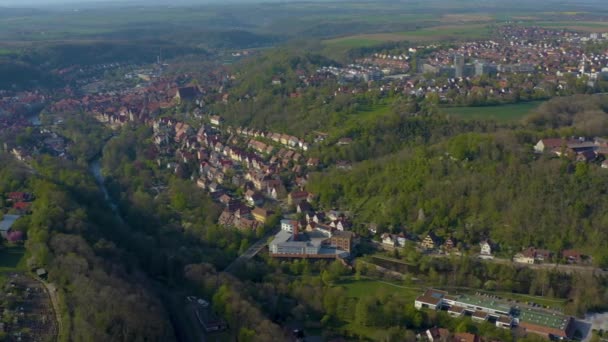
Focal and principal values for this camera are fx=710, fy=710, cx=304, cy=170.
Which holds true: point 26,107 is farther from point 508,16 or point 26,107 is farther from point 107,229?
point 508,16

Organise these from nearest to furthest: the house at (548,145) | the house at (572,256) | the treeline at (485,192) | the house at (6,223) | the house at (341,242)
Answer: the house at (6,223)
the house at (572,256)
the treeline at (485,192)
the house at (341,242)
the house at (548,145)

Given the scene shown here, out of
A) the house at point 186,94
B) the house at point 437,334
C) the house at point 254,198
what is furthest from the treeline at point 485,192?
the house at point 186,94

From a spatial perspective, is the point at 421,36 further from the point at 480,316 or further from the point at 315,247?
the point at 480,316

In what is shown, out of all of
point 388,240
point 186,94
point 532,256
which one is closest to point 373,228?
point 388,240

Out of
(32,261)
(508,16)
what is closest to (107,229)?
(32,261)

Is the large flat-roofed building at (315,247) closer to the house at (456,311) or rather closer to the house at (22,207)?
the house at (456,311)
